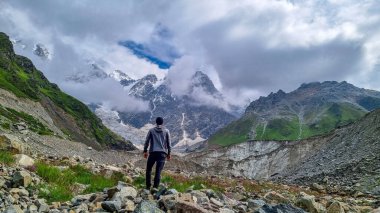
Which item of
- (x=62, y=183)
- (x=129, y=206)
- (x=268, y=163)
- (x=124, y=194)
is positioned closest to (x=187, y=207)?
(x=129, y=206)

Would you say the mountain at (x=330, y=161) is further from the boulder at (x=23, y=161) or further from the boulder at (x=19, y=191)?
the boulder at (x=19, y=191)

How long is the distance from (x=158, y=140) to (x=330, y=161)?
5568cm

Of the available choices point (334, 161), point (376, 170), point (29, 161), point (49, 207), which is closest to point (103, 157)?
point (334, 161)

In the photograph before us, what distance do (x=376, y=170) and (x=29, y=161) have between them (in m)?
34.6

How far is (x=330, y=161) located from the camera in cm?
6750

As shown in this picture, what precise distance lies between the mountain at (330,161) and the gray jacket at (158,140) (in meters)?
18.4

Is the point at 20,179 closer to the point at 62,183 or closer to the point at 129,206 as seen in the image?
the point at 62,183

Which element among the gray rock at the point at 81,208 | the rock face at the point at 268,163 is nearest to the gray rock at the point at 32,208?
the gray rock at the point at 81,208

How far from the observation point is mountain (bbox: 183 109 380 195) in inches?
1707

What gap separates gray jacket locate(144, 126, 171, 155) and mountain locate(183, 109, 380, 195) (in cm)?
1844

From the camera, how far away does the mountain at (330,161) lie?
43353 millimetres

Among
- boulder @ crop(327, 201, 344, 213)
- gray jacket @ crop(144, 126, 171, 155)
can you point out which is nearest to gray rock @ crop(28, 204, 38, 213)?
gray jacket @ crop(144, 126, 171, 155)

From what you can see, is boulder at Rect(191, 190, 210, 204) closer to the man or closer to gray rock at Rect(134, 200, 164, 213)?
gray rock at Rect(134, 200, 164, 213)

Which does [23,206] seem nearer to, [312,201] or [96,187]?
[96,187]
